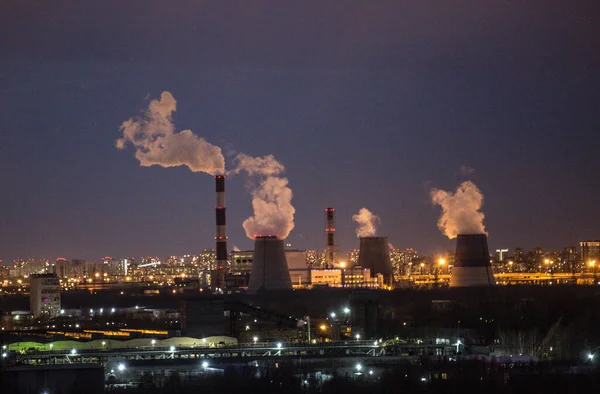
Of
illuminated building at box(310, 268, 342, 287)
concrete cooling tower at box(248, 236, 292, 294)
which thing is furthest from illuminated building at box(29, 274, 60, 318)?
illuminated building at box(310, 268, 342, 287)

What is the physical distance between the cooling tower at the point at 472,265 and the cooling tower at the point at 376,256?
40.2 feet

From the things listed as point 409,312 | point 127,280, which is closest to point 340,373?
point 409,312

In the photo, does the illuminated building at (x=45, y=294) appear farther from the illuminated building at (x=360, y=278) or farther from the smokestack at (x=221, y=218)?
the illuminated building at (x=360, y=278)

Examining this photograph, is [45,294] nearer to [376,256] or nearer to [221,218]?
Result: [221,218]

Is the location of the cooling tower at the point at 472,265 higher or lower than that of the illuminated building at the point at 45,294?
higher

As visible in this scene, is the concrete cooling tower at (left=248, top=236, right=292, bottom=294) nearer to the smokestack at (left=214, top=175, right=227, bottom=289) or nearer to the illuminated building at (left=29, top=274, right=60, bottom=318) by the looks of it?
the smokestack at (left=214, top=175, right=227, bottom=289)

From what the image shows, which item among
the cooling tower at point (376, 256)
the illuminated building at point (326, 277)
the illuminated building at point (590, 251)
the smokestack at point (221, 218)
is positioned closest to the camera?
the smokestack at point (221, 218)

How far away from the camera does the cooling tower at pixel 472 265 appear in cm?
6894

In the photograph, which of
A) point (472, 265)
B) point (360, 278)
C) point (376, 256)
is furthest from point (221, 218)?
point (376, 256)

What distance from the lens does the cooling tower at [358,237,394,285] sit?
81938 millimetres

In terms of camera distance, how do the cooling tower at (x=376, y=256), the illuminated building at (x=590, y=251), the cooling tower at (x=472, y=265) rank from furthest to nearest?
the illuminated building at (x=590, y=251), the cooling tower at (x=376, y=256), the cooling tower at (x=472, y=265)

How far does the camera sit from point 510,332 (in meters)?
38.5

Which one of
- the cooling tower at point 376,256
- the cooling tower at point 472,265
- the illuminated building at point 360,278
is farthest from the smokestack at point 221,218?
the cooling tower at point 472,265

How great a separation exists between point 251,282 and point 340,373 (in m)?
41.0
